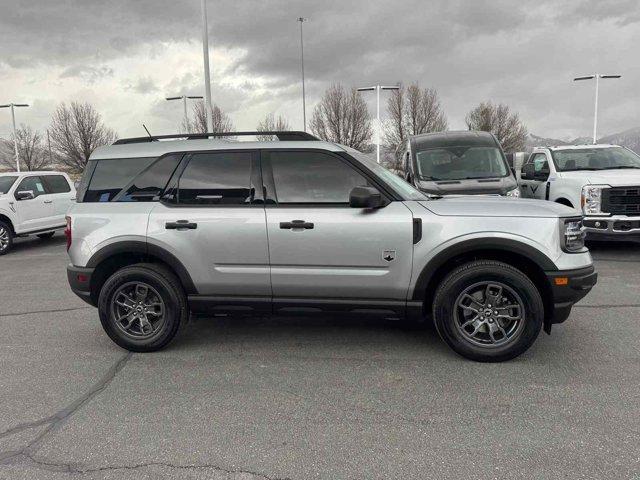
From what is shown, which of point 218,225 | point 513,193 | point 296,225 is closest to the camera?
point 296,225

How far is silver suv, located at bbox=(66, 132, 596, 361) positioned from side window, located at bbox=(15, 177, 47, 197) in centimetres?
813

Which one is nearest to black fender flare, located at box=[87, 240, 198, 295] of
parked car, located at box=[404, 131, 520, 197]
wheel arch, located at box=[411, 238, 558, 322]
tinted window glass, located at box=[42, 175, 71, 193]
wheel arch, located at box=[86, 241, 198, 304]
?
wheel arch, located at box=[86, 241, 198, 304]

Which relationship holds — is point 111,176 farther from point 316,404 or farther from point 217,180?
point 316,404

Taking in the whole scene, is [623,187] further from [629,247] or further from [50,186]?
[50,186]

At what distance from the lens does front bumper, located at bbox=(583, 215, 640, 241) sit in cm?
773

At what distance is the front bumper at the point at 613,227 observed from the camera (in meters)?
7.73

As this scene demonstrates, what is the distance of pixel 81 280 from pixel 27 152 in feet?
162

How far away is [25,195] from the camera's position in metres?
10.9

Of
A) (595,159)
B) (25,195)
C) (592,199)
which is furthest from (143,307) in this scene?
(595,159)

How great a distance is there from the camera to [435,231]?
380 centimetres

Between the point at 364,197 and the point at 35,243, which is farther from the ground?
the point at 364,197

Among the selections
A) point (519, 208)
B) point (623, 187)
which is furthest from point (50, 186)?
point (623, 187)

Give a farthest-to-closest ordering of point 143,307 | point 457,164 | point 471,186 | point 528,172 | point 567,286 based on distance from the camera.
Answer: point 528,172, point 457,164, point 471,186, point 143,307, point 567,286

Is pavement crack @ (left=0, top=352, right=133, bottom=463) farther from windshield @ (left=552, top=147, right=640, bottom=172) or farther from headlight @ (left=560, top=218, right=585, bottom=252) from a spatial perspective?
windshield @ (left=552, top=147, right=640, bottom=172)
